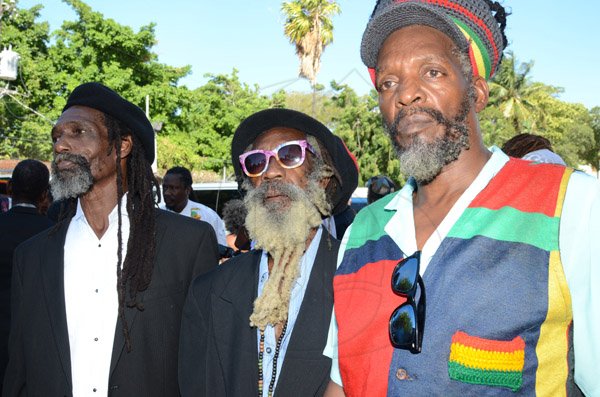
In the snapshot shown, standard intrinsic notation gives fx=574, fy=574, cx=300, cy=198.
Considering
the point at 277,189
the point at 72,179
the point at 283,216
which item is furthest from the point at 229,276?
the point at 72,179

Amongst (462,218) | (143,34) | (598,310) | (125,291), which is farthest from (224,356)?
(143,34)

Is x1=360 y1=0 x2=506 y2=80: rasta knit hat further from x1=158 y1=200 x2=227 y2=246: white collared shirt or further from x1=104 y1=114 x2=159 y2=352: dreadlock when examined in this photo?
x1=158 y1=200 x2=227 y2=246: white collared shirt

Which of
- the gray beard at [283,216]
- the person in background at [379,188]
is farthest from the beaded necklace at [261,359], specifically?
the person in background at [379,188]

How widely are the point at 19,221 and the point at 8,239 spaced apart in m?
0.19

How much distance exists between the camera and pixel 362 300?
74.0 inches

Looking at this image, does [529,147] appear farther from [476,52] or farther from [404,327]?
[404,327]

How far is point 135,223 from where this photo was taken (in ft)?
10.3

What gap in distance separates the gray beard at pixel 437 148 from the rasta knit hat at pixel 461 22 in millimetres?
226

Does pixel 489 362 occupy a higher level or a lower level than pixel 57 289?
lower

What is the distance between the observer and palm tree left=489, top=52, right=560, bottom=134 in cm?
4678

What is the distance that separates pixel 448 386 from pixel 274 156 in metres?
1.66

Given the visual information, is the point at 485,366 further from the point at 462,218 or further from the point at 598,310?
the point at 462,218

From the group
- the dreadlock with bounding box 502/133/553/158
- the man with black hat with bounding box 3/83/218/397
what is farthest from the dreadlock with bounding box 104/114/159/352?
the dreadlock with bounding box 502/133/553/158

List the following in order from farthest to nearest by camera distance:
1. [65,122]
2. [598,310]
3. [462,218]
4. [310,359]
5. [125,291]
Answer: [65,122], [125,291], [310,359], [462,218], [598,310]
